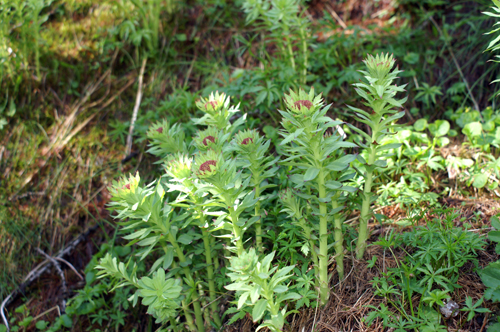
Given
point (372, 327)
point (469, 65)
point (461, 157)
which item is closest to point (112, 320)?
point (372, 327)

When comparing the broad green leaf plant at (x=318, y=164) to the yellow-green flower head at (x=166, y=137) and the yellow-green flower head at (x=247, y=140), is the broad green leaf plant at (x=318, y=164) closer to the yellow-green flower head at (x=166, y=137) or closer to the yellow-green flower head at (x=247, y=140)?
the yellow-green flower head at (x=247, y=140)

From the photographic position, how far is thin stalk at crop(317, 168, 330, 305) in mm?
1705

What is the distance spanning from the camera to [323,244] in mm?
1752

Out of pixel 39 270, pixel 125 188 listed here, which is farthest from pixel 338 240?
pixel 39 270

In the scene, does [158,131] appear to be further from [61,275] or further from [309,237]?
[61,275]

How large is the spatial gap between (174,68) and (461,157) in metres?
2.76

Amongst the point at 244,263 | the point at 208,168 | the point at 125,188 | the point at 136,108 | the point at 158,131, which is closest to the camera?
the point at 244,263

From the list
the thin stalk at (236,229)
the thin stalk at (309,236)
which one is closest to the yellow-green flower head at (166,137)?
the thin stalk at (236,229)

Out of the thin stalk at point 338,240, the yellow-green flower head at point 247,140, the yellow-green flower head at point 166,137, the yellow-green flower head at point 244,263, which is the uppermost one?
the yellow-green flower head at point 247,140

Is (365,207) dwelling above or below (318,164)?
below

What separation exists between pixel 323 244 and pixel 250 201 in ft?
1.38

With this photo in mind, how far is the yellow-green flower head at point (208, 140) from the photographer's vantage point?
1905 millimetres

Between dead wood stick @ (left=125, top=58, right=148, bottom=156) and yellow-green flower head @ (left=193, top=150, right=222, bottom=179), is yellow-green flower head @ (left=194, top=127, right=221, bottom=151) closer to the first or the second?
yellow-green flower head @ (left=193, top=150, right=222, bottom=179)

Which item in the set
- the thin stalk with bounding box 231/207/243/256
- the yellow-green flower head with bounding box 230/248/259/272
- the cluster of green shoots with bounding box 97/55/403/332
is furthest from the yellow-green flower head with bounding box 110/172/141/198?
the yellow-green flower head with bounding box 230/248/259/272
